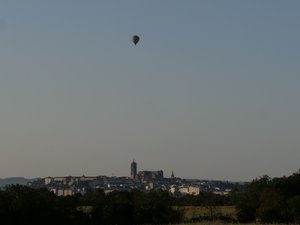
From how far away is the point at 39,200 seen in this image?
2023 inches

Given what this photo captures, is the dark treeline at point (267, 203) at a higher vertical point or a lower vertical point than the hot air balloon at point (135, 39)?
lower

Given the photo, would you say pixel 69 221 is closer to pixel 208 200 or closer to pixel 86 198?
pixel 86 198

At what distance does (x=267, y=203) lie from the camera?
59844 mm

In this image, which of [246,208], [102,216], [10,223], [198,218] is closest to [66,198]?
[102,216]

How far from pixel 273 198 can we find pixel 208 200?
72.6 feet

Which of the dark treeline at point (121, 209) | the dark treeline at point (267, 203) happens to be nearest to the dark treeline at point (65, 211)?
the dark treeline at point (121, 209)

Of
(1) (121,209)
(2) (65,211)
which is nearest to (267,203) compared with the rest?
(1) (121,209)

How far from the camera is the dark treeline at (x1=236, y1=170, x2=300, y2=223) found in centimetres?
5734

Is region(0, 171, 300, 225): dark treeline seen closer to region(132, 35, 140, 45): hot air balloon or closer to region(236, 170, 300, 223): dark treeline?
region(236, 170, 300, 223): dark treeline

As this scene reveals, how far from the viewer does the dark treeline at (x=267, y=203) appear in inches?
2258

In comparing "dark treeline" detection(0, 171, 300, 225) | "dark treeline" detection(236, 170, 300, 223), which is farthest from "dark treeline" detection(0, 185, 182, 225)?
"dark treeline" detection(236, 170, 300, 223)

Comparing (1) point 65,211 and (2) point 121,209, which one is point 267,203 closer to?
(2) point 121,209

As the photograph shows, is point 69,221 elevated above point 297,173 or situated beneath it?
situated beneath

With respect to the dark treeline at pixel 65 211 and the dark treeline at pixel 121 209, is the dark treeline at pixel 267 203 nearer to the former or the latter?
the dark treeline at pixel 121 209
